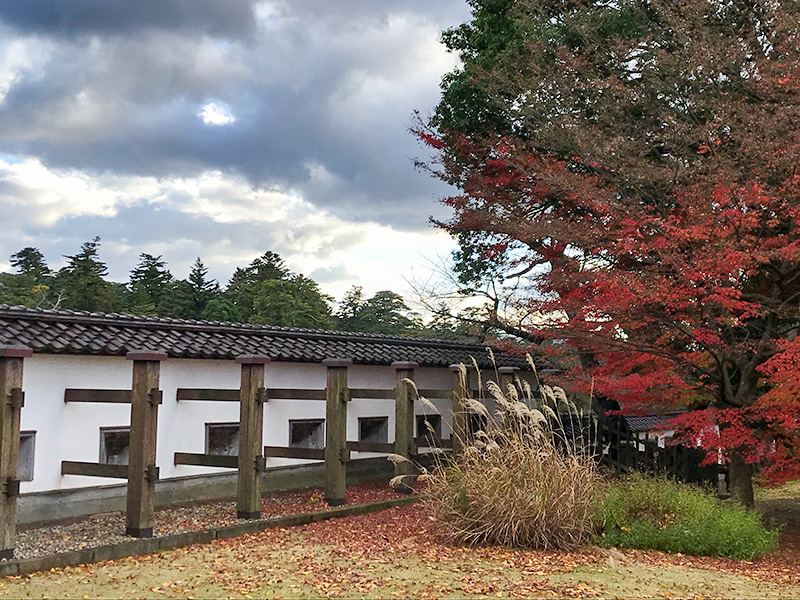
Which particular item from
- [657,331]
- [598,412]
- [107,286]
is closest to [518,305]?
[657,331]

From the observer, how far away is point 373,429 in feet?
47.1

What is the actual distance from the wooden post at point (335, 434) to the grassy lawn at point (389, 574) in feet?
5.64

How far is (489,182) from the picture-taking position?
1496 centimetres

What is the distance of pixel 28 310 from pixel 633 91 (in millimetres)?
9675

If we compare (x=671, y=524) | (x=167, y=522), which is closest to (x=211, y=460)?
(x=167, y=522)

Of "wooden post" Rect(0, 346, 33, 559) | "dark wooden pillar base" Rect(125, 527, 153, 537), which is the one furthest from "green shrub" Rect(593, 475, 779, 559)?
"wooden post" Rect(0, 346, 33, 559)

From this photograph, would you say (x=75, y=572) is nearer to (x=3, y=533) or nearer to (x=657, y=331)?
(x=3, y=533)

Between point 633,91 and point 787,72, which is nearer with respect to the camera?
point 787,72

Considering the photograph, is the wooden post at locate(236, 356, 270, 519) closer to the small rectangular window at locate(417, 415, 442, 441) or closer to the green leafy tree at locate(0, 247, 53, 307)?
the small rectangular window at locate(417, 415, 442, 441)

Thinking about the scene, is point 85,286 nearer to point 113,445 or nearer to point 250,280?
point 250,280

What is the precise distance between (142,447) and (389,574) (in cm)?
293

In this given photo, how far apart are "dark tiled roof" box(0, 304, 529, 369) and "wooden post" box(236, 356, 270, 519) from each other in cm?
191

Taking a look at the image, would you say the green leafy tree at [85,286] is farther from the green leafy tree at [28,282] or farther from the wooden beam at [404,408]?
the wooden beam at [404,408]

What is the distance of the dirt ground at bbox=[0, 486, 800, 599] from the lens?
5.80m
